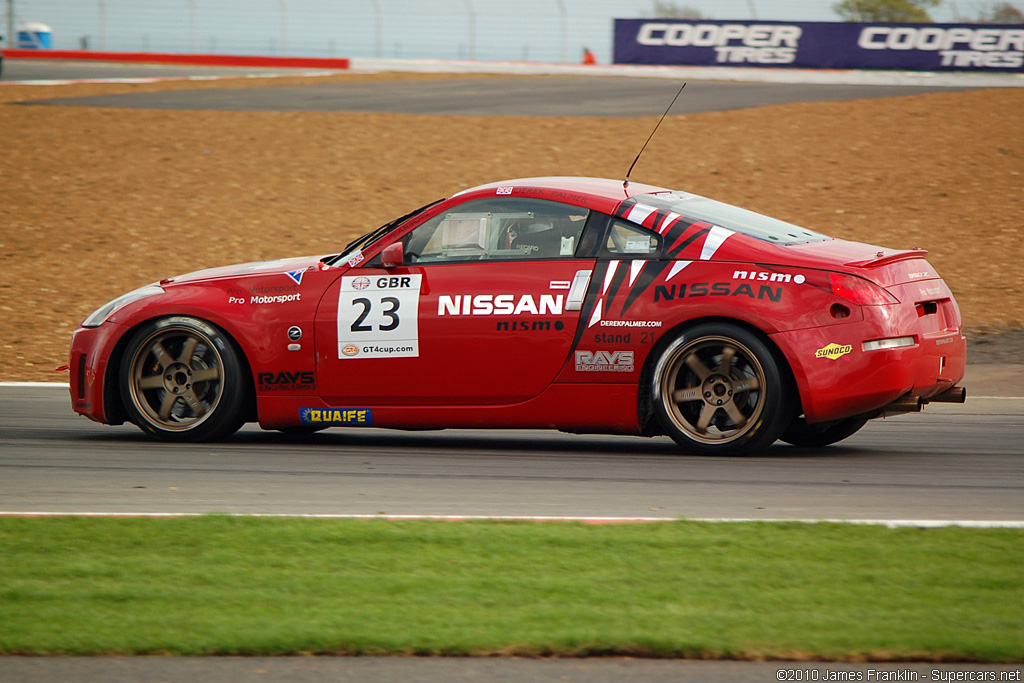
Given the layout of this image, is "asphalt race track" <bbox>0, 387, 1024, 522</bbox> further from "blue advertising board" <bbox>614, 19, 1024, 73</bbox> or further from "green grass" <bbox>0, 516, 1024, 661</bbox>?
"blue advertising board" <bbox>614, 19, 1024, 73</bbox>

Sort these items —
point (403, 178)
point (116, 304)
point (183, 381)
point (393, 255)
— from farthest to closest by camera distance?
1. point (403, 178)
2. point (116, 304)
3. point (183, 381)
4. point (393, 255)

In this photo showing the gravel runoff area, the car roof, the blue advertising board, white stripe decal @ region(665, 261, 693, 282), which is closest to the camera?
white stripe decal @ region(665, 261, 693, 282)

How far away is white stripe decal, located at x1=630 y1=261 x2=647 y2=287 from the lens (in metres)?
6.91

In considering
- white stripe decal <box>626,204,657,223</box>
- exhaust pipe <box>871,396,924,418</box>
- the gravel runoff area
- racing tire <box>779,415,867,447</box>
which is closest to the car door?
white stripe decal <box>626,204,657,223</box>

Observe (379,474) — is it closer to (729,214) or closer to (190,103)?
(729,214)

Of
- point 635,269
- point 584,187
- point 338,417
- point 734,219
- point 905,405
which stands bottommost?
point 338,417

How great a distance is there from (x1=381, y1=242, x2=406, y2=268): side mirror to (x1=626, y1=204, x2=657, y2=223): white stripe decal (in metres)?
1.23

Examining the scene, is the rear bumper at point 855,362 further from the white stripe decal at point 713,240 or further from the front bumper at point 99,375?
the front bumper at point 99,375

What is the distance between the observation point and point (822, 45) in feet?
95.2

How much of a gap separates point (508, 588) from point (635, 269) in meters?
2.82

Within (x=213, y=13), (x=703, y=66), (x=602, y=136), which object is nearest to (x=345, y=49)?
(x=213, y=13)

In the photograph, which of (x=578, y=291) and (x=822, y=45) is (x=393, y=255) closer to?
(x=578, y=291)

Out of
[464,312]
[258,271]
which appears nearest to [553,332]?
[464,312]

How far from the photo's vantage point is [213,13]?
38.0 metres
